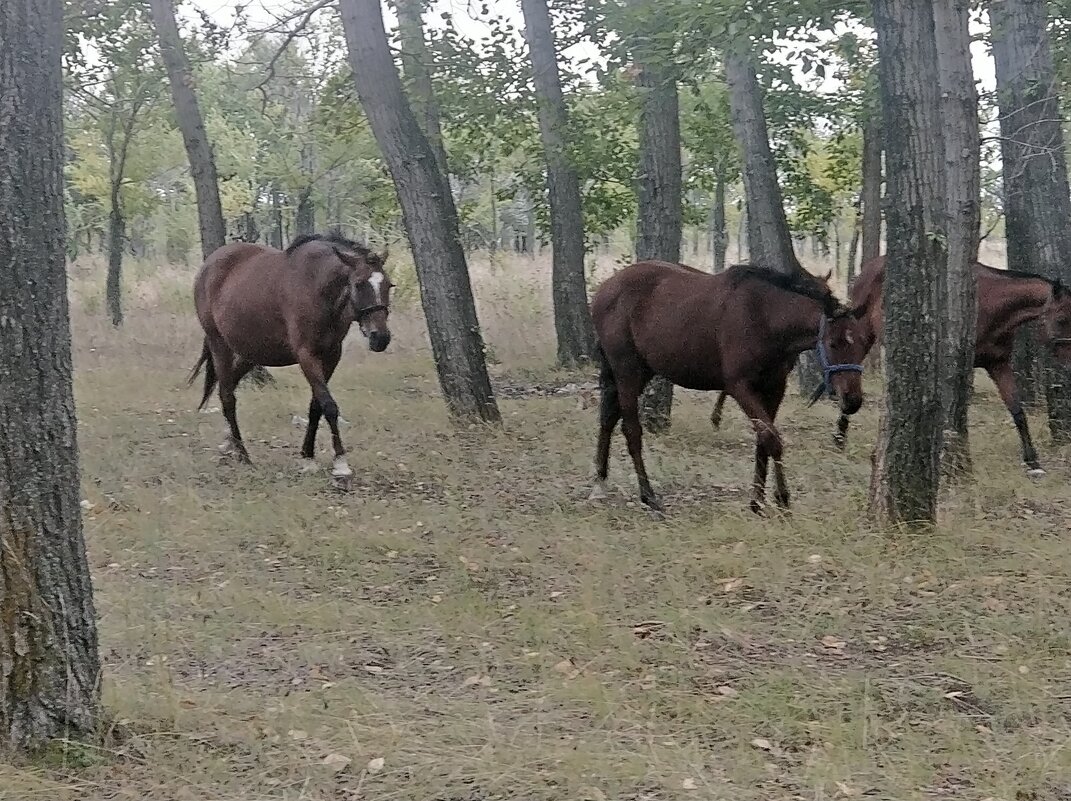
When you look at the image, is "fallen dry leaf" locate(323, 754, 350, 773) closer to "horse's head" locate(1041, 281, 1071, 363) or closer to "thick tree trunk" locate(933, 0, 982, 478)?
"thick tree trunk" locate(933, 0, 982, 478)

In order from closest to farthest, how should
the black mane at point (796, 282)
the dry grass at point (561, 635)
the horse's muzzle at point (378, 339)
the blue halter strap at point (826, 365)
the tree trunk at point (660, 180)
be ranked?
the dry grass at point (561, 635), the blue halter strap at point (826, 365), the black mane at point (796, 282), the horse's muzzle at point (378, 339), the tree trunk at point (660, 180)

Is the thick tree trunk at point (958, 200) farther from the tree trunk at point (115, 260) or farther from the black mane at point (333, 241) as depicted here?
the tree trunk at point (115, 260)

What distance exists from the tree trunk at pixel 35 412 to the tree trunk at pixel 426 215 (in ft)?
24.2

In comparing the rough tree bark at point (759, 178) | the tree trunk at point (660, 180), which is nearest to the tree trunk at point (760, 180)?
the rough tree bark at point (759, 178)

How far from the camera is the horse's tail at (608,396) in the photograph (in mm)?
8617

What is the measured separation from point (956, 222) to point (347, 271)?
498cm

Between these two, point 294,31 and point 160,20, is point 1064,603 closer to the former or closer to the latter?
point 294,31

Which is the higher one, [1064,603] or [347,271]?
[347,271]

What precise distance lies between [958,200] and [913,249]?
0.77m

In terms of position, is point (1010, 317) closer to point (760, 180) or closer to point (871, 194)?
point (760, 180)

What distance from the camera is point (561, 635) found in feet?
16.8

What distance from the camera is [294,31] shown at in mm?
11805

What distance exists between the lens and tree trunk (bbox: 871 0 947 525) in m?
6.14

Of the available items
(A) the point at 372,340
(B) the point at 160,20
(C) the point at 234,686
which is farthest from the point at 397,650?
(B) the point at 160,20
